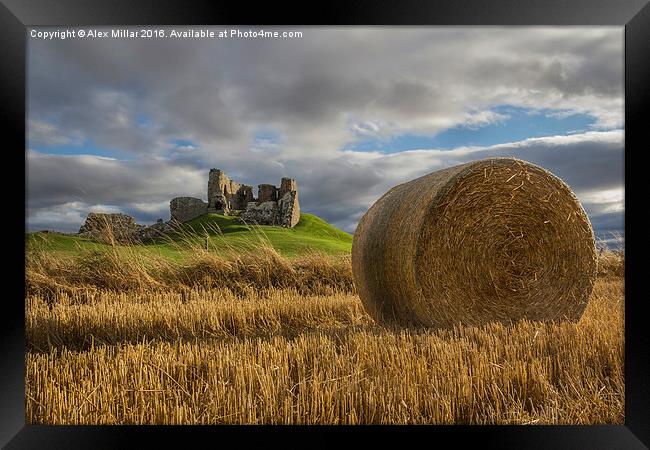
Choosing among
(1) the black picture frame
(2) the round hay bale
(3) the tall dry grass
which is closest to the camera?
(1) the black picture frame

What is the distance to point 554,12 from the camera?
A: 2.56 metres

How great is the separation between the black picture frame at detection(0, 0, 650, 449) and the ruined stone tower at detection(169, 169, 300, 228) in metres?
Answer: 28.0

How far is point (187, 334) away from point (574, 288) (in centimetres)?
397

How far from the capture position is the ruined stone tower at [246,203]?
34.0m

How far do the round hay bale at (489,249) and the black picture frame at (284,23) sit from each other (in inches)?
84.1

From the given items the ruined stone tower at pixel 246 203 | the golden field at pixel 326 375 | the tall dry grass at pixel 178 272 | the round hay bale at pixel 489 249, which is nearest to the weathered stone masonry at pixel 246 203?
the ruined stone tower at pixel 246 203

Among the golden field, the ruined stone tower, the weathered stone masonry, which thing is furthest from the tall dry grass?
the ruined stone tower

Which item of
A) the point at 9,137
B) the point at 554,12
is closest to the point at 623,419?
the point at 554,12

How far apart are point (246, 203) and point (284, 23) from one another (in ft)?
130

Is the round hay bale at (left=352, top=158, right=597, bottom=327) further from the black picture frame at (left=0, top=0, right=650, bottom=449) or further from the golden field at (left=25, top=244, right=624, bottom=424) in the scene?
the black picture frame at (left=0, top=0, right=650, bottom=449)

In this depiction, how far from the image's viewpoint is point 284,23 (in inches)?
102

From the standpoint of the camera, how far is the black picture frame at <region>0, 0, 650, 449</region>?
2428mm

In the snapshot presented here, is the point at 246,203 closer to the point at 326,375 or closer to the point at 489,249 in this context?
the point at 489,249

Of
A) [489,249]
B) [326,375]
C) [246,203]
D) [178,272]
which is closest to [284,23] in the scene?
[326,375]
